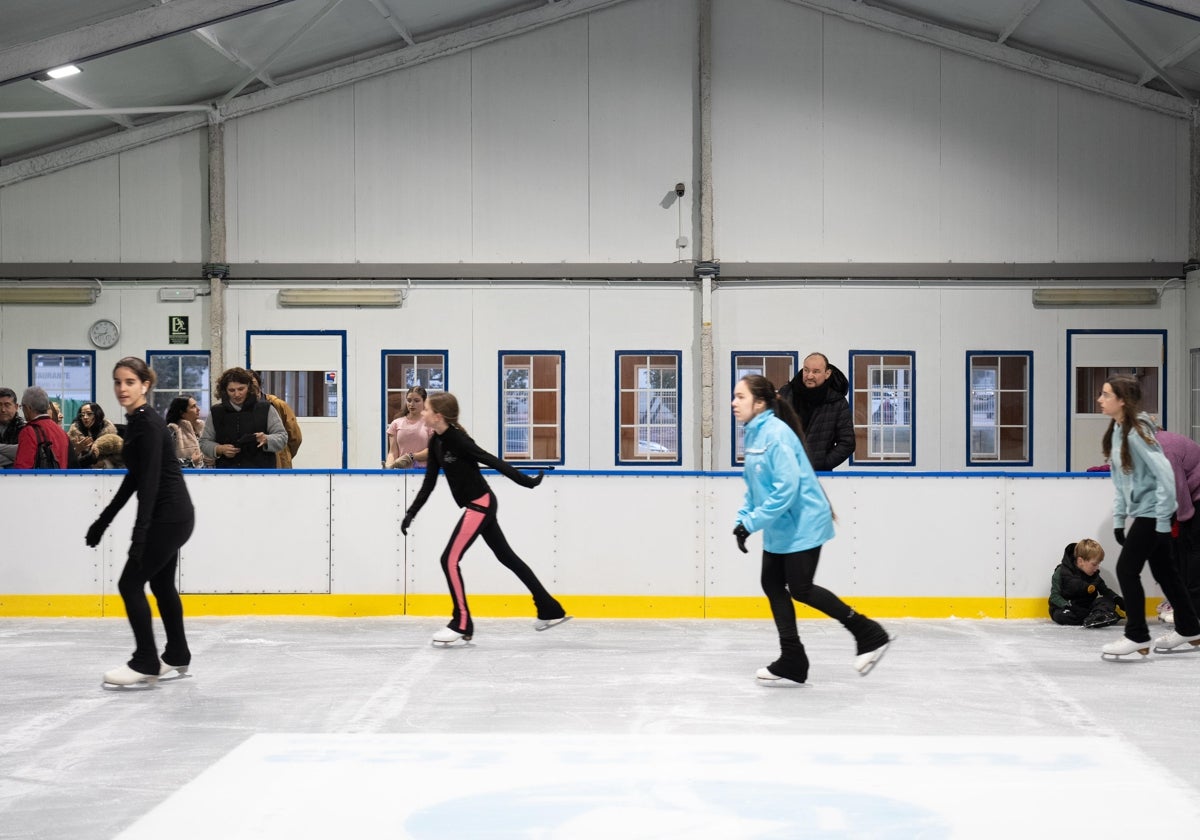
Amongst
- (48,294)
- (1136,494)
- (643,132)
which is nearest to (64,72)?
(48,294)

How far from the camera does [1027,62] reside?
50.3 feet

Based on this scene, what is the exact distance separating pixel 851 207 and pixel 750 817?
40.6ft

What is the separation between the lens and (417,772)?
465 cm

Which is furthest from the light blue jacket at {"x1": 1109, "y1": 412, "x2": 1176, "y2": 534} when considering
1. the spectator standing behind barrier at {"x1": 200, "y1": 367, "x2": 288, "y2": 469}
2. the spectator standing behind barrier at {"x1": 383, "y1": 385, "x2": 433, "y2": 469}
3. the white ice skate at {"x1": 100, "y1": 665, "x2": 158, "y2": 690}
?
the spectator standing behind barrier at {"x1": 383, "y1": 385, "x2": 433, "y2": 469}

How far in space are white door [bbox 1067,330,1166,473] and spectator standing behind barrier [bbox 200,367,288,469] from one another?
10.0 metres

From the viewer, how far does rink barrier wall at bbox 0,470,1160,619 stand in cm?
882

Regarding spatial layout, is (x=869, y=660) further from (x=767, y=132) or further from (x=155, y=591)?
(x=767, y=132)

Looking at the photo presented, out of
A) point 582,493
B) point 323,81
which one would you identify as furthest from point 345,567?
point 323,81

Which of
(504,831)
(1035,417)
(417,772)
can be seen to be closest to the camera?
(504,831)

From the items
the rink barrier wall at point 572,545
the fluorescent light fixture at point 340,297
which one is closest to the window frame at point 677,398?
the fluorescent light fixture at point 340,297

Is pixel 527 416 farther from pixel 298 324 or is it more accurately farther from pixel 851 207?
pixel 851 207

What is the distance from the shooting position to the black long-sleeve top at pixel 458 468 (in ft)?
24.6

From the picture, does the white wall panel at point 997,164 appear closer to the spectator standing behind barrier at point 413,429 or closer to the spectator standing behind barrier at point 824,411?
the spectator standing behind barrier at point 824,411

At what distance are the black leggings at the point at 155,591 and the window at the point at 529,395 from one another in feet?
30.0
